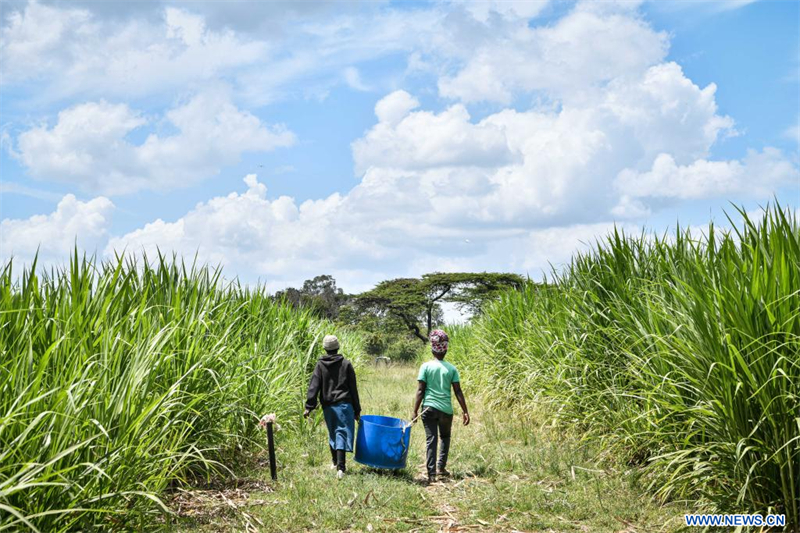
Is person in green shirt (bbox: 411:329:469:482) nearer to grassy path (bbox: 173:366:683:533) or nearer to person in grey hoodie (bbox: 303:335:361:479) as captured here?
grassy path (bbox: 173:366:683:533)

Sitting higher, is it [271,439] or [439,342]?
[439,342]

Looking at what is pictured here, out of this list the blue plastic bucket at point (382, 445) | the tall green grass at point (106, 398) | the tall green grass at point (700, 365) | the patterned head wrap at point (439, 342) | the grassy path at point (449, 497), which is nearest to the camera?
the tall green grass at point (106, 398)

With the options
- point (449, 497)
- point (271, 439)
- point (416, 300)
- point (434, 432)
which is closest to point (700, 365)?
point (449, 497)

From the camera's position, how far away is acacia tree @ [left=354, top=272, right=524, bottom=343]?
45.2 metres

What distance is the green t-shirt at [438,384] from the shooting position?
7.59 meters

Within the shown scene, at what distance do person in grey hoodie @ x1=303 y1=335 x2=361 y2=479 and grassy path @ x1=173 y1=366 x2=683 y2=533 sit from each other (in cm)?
42

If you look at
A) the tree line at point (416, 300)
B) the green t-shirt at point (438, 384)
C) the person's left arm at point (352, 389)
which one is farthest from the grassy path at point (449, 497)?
the tree line at point (416, 300)

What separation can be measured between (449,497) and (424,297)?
1530 inches

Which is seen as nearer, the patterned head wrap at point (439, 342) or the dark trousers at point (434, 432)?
the dark trousers at point (434, 432)

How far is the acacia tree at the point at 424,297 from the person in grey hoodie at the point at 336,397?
3691 centimetres

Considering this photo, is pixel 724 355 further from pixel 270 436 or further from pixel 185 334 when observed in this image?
pixel 185 334

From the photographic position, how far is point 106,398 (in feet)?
15.4

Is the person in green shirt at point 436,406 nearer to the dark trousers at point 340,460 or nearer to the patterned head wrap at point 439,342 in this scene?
the patterned head wrap at point 439,342

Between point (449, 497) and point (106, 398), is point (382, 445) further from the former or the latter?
point (106, 398)
